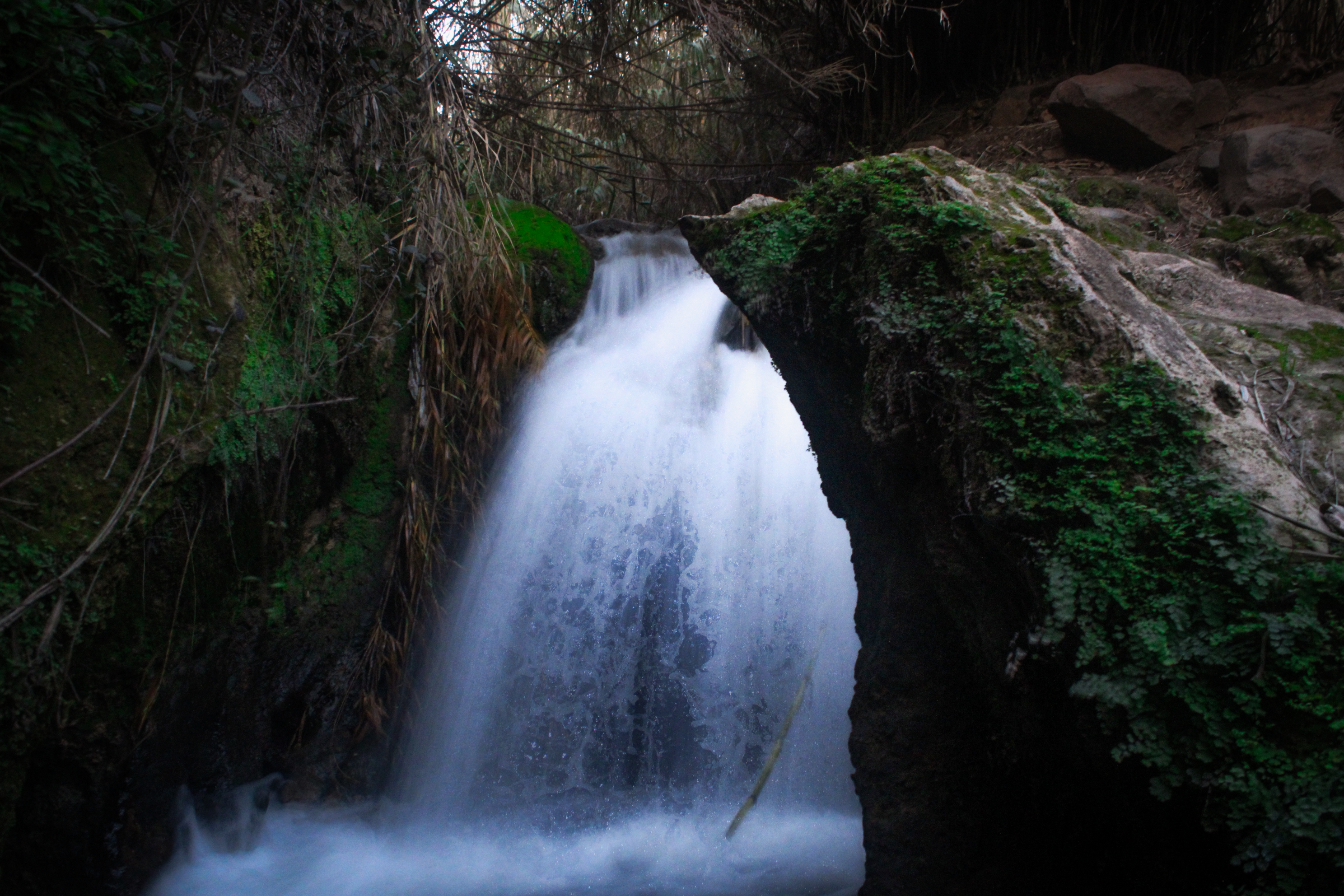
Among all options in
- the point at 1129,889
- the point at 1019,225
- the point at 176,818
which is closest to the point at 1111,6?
the point at 1019,225

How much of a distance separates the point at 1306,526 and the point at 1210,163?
3.48m

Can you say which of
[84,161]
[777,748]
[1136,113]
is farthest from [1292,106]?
[84,161]

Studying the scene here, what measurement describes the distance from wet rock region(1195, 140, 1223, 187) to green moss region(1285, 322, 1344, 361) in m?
2.04

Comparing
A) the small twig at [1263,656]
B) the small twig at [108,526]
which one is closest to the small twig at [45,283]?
the small twig at [108,526]

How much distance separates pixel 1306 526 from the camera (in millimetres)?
1733

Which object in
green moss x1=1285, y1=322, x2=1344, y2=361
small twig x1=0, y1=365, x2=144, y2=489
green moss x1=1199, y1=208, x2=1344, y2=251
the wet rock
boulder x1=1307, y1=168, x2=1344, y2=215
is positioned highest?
the wet rock

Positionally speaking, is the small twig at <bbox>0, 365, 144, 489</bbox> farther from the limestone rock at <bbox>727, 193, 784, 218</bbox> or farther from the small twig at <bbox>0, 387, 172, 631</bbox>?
the limestone rock at <bbox>727, 193, 784, 218</bbox>

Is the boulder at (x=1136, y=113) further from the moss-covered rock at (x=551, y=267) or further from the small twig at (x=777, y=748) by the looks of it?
the moss-covered rock at (x=551, y=267)

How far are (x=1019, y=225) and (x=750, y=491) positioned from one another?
2923 millimetres

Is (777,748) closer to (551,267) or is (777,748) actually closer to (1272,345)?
(1272,345)

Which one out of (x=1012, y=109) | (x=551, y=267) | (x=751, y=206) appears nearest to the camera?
(x=751, y=206)

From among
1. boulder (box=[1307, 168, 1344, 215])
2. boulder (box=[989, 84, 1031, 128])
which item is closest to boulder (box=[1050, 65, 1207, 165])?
boulder (box=[989, 84, 1031, 128])

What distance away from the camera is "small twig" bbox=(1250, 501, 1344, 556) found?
1.72m

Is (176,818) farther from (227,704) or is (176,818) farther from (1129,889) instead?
(1129,889)
